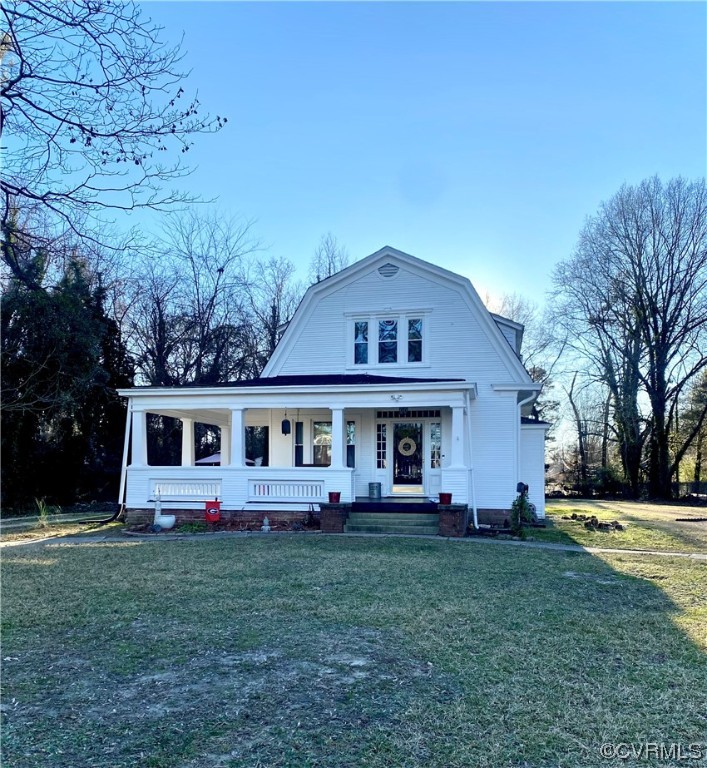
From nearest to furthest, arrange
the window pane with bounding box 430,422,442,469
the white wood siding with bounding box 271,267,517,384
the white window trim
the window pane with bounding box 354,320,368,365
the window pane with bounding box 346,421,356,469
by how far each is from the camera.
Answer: the window pane with bounding box 430,422,442,469 → the white wood siding with bounding box 271,267,517,384 → the window pane with bounding box 346,421,356,469 → the white window trim → the window pane with bounding box 354,320,368,365

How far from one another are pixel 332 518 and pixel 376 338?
5789 millimetres

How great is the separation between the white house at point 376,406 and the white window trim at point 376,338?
0.03 m

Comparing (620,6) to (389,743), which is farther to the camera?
(620,6)

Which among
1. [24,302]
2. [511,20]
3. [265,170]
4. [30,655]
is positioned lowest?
[30,655]

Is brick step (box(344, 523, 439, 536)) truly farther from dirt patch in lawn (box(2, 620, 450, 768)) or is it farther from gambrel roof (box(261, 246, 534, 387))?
dirt patch in lawn (box(2, 620, 450, 768))

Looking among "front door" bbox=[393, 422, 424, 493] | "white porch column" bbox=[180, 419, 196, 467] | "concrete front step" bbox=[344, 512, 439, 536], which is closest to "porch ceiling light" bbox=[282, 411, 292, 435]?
"front door" bbox=[393, 422, 424, 493]

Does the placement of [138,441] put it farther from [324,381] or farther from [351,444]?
[351,444]

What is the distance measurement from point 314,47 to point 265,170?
Answer: 3.98 metres

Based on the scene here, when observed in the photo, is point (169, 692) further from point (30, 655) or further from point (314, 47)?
point (314, 47)

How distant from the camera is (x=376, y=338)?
658 inches

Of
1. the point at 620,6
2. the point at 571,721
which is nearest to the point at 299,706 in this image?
the point at 571,721

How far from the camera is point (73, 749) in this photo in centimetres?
332

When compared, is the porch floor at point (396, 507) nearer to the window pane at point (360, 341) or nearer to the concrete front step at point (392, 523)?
the concrete front step at point (392, 523)

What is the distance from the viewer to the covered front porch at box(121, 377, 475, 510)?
13.7 m
